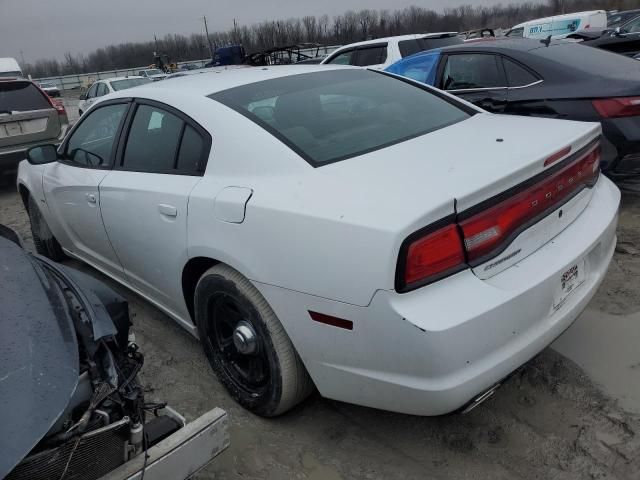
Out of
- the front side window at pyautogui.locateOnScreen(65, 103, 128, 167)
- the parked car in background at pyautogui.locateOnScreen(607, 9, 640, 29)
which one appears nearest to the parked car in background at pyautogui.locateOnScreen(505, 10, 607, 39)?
the parked car in background at pyautogui.locateOnScreen(607, 9, 640, 29)

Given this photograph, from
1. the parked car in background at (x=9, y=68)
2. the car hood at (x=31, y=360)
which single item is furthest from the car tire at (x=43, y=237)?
the parked car in background at (x=9, y=68)

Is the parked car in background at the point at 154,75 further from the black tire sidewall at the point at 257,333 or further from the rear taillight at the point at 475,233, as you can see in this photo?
the rear taillight at the point at 475,233

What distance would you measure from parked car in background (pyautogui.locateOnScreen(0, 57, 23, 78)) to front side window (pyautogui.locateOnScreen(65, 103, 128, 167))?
39.4 feet

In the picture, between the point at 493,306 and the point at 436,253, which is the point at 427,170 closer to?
the point at 436,253

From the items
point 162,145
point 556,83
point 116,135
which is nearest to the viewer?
point 162,145

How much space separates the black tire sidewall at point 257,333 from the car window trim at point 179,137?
54 centimetres

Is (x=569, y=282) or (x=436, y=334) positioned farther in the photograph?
(x=569, y=282)

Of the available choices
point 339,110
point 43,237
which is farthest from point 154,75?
point 339,110

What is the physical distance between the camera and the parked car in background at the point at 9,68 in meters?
13.8

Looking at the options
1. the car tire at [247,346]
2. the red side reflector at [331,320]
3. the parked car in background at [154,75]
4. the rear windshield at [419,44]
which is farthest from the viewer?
the parked car in background at [154,75]

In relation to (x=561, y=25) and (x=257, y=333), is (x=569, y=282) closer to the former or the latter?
(x=257, y=333)

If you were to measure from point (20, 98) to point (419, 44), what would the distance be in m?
6.21

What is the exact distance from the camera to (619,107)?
411 centimetres

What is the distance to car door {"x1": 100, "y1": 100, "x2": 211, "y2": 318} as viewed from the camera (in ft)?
8.40
